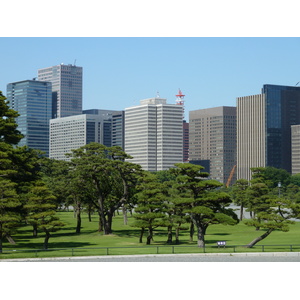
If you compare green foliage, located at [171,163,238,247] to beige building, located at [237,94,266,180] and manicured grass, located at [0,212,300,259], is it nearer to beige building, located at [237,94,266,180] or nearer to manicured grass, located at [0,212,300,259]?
manicured grass, located at [0,212,300,259]

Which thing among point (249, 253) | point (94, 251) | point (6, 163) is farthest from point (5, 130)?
point (249, 253)

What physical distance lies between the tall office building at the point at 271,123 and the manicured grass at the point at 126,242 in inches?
5151

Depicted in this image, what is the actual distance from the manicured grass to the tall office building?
131 metres

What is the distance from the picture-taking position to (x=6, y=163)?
38.4m

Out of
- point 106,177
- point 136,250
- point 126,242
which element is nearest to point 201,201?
point 136,250

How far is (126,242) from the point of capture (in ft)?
139

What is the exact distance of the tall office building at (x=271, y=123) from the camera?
7205 inches

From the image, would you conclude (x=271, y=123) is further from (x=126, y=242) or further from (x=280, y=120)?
(x=126, y=242)

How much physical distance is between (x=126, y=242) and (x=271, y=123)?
149 m

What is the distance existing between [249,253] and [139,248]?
290 inches

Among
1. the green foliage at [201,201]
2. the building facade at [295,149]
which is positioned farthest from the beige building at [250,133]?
the green foliage at [201,201]

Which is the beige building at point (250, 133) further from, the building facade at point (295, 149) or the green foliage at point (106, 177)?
the green foliage at point (106, 177)

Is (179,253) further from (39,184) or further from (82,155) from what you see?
(82,155)

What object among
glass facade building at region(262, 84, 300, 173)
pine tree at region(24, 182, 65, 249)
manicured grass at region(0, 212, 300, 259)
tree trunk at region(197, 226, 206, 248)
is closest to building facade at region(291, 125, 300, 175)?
glass facade building at region(262, 84, 300, 173)
